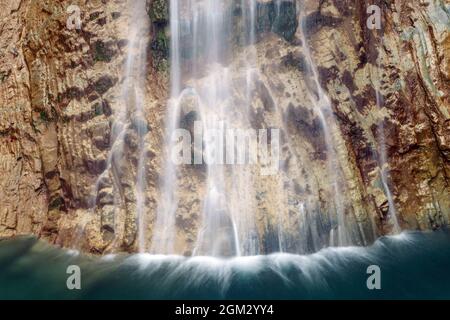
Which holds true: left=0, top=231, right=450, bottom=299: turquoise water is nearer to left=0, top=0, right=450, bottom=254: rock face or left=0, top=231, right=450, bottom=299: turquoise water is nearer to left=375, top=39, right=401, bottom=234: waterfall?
left=375, top=39, right=401, bottom=234: waterfall

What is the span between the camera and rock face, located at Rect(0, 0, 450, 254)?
58.0 ft

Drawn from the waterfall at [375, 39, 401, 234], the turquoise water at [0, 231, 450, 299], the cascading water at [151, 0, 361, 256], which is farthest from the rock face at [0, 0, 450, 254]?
the turquoise water at [0, 231, 450, 299]

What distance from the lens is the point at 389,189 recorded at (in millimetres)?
18562

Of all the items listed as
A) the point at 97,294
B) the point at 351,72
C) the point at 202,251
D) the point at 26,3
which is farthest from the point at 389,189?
the point at 26,3

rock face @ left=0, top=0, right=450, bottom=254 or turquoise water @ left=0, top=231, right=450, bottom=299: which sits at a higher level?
rock face @ left=0, top=0, right=450, bottom=254

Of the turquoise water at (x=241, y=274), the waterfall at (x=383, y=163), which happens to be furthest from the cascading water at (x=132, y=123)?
the waterfall at (x=383, y=163)

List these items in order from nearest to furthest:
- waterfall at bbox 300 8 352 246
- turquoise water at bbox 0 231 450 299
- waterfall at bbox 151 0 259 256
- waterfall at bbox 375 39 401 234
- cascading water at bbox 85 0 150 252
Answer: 1. turquoise water at bbox 0 231 450 299
2. waterfall at bbox 151 0 259 256
3. waterfall at bbox 300 8 352 246
4. cascading water at bbox 85 0 150 252
5. waterfall at bbox 375 39 401 234

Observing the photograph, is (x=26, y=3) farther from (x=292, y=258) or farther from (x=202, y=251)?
(x=292, y=258)

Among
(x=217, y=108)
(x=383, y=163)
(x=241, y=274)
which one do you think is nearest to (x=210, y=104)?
(x=217, y=108)

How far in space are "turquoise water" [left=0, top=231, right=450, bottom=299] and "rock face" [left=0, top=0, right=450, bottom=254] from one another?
1.03m

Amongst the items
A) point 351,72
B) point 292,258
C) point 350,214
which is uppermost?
point 351,72

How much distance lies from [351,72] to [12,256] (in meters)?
15.5

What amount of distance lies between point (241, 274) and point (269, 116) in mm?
6396

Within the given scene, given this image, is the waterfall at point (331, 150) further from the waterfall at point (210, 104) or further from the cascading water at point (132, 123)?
the cascading water at point (132, 123)
